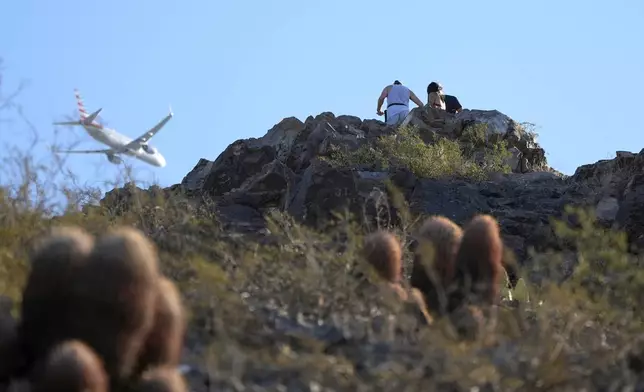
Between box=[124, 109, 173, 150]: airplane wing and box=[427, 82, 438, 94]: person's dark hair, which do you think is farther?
box=[124, 109, 173, 150]: airplane wing

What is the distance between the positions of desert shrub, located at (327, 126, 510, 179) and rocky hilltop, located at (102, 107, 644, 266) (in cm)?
7

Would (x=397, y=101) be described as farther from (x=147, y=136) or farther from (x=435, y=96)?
(x=147, y=136)

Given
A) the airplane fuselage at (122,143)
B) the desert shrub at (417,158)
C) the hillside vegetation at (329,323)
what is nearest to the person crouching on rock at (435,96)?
the desert shrub at (417,158)

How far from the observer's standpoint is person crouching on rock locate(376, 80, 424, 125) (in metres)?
17.5

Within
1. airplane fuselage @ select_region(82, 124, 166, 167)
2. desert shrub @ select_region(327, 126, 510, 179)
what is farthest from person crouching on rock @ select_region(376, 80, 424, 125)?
airplane fuselage @ select_region(82, 124, 166, 167)

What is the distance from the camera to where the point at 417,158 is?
43.7ft

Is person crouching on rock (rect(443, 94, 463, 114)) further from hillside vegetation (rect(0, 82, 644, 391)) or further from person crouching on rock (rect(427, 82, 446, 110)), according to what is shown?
hillside vegetation (rect(0, 82, 644, 391))

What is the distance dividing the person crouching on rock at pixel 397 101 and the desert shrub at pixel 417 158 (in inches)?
94.8

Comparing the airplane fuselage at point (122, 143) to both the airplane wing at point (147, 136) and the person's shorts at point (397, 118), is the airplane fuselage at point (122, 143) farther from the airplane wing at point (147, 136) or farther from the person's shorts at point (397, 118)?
the person's shorts at point (397, 118)

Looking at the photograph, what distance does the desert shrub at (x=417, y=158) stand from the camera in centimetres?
1309

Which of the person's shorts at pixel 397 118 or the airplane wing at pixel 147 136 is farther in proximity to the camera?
the airplane wing at pixel 147 136

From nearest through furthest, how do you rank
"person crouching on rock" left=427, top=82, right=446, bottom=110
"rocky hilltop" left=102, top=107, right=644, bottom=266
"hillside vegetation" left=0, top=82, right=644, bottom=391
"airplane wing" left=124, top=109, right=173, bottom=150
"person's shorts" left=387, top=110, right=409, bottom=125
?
"hillside vegetation" left=0, top=82, right=644, bottom=391, "rocky hilltop" left=102, top=107, right=644, bottom=266, "person's shorts" left=387, top=110, right=409, bottom=125, "person crouching on rock" left=427, top=82, right=446, bottom=110, "airplane wing" left=124, top=109, right=173, bottom=150

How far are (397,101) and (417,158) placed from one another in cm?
450

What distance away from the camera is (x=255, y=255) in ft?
18.2
